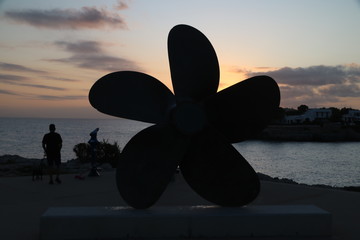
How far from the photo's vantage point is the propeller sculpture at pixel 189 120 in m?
5.84

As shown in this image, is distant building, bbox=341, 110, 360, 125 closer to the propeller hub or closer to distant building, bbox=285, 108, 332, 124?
distant building, bbox=285, 108, 332, 124

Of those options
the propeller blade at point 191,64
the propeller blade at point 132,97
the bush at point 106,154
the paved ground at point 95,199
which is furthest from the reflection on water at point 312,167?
the propeller blade at point 132,97

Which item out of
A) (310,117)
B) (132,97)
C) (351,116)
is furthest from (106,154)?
(351,116)

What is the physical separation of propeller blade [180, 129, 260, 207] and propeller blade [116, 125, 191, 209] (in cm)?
24

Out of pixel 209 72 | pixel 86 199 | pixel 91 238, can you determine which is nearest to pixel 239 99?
pixel 209 72

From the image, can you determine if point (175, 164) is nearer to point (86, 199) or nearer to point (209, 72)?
point (209, 72)

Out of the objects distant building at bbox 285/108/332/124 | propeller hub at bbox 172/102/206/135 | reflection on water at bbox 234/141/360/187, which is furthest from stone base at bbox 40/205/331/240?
distant building at bbox 285/108/332/124

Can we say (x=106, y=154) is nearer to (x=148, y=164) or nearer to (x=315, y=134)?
(x=148, y=164)

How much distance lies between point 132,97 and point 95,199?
3439mm

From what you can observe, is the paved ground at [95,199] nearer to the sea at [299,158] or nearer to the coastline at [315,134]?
the sea at [299,158]

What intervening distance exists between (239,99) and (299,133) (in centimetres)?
7397

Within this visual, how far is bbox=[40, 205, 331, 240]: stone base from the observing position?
5410 mm

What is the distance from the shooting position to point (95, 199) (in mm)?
8516

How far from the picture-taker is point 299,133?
76562 mm
